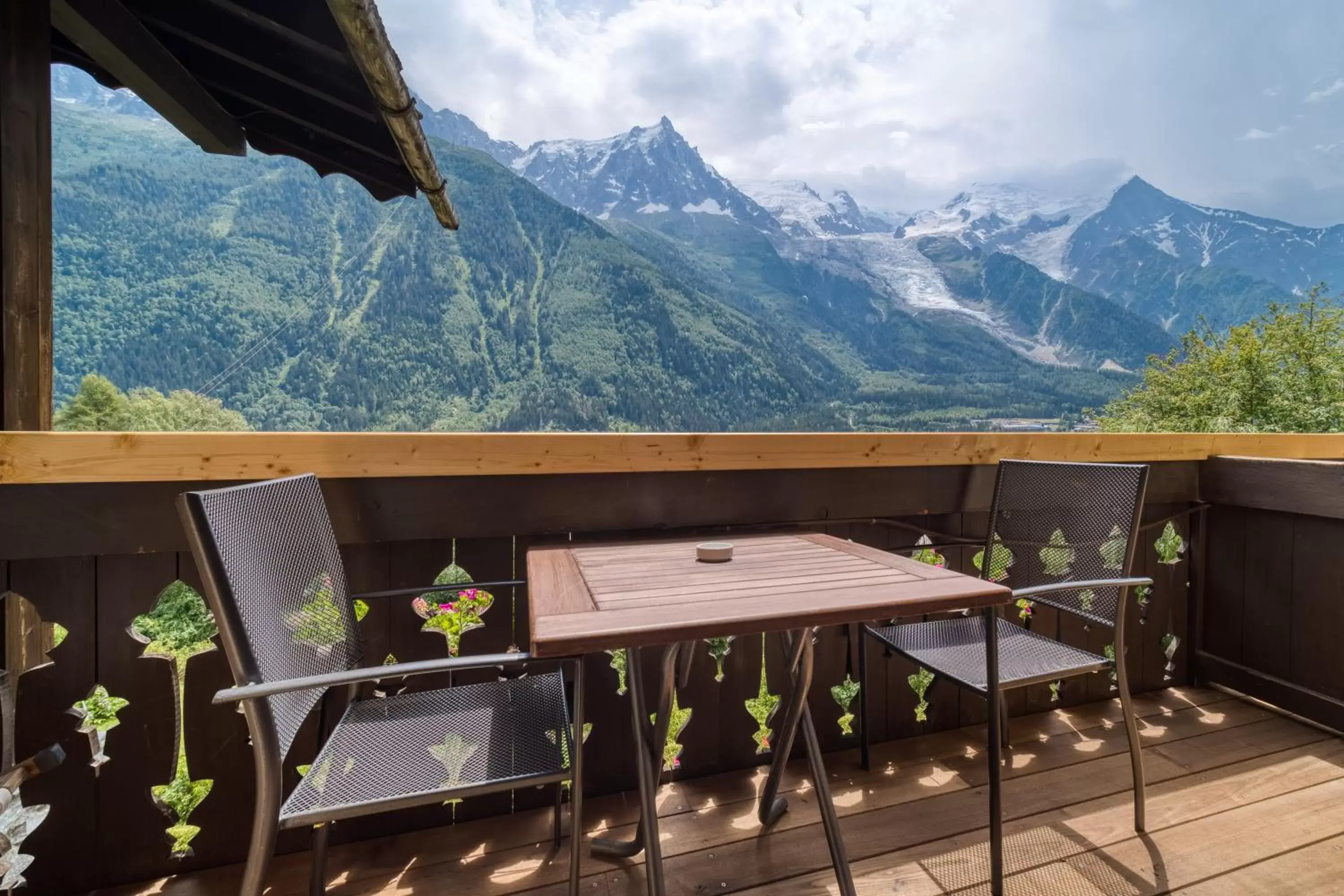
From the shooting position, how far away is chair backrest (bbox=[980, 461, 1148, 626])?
1563 mm

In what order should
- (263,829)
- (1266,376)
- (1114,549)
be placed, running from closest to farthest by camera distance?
(263,829)
(1114,549)
(1266,376)

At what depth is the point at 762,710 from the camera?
1807 millimetres

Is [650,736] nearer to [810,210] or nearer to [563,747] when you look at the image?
[563,747]

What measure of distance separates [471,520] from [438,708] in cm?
45

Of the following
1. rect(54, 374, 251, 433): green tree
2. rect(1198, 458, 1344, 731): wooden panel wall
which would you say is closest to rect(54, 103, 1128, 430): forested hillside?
rect(54, 374, 251, 433): green tree

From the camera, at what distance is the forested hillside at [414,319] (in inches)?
1209

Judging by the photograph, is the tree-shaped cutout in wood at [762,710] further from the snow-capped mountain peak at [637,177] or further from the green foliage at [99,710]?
the snow-capped mountain peak at [637,177]

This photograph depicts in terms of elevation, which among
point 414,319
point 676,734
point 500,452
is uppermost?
point 414,319

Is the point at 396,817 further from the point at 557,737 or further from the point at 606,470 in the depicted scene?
the point at 606,470

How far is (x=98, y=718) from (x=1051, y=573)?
232cm

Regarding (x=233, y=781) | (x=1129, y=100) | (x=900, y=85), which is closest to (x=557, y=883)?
(x=233, y=781)

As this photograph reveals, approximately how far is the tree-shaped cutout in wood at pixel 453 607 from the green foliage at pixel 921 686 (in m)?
1.33

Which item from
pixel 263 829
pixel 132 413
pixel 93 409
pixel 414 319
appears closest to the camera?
pixel 263 829

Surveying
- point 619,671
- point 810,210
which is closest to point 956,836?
point 619,671
